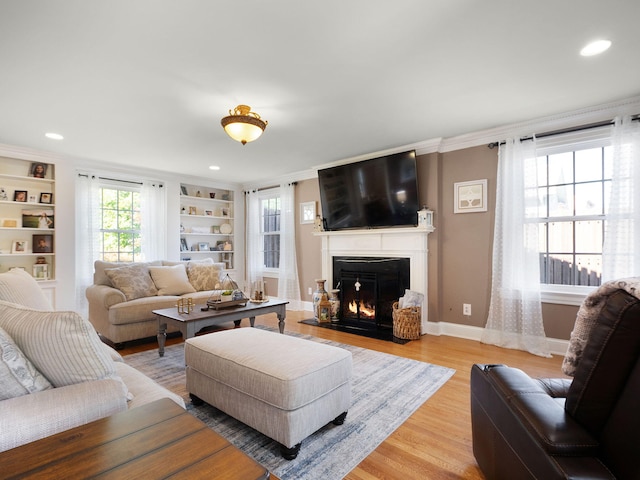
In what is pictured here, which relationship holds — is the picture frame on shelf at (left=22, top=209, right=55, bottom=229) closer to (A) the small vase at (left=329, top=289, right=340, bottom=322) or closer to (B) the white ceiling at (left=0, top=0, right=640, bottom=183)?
(B) the white ceiling at (left=0, top=0, right=640, bottom=183)

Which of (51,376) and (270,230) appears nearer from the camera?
(51,376)

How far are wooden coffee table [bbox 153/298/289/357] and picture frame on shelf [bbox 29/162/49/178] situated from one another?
2945 millimetres

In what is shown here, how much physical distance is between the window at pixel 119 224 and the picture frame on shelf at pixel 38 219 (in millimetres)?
628

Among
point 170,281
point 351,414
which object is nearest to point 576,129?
point 351,414

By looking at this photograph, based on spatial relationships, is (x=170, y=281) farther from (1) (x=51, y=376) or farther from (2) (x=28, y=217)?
(1) (x=51, y=376)

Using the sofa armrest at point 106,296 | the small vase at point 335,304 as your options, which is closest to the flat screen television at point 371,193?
the small vase at point 335,304

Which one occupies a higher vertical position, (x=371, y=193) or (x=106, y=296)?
(x=371, y=193)

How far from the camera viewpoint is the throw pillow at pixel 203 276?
470cm

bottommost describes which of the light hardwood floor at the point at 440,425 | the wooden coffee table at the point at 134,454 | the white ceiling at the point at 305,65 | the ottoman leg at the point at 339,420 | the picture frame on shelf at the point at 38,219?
the light hardwood floor at the point at 440,425

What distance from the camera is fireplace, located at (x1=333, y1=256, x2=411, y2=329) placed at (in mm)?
4437

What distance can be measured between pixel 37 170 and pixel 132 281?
220 cm

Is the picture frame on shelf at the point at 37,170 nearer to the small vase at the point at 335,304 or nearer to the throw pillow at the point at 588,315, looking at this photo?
the small vase at the point at 335,304

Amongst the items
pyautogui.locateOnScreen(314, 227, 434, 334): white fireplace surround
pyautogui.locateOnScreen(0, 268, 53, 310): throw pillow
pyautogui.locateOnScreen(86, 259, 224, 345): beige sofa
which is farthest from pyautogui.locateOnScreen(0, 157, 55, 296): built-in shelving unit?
pyautogui.locateOnScreen(314, 227, 434, 334): white fireplace surround

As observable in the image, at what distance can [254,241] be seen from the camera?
6547 millimetres
